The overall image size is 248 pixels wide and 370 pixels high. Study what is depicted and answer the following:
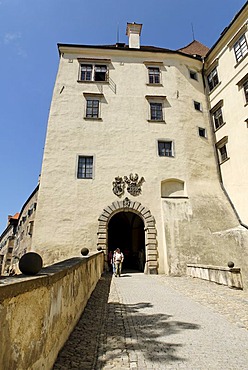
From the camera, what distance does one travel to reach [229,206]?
15.8 meters

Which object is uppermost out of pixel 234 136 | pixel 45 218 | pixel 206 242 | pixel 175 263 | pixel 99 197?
pixel 234 136

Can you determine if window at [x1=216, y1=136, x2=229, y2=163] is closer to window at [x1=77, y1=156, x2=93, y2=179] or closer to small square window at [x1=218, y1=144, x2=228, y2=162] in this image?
small square window at [x1=218, y1=144, x2=228, y2=162]

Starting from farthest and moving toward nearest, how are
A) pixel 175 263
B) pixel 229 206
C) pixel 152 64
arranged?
1. pixel 152 64
2. pixel 229 206
3. pixel 175 263

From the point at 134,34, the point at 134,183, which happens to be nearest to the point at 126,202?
the point at 134,183

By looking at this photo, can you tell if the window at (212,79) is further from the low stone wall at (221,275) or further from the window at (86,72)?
the low stone wall at (221,275)

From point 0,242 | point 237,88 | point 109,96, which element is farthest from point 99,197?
point 0,242

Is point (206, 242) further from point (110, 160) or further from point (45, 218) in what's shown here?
point (45, 218)

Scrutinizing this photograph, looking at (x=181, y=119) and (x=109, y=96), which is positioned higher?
(x=109, y=96)

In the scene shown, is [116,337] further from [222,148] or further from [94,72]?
[94,72]

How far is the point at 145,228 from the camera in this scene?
14766 mm

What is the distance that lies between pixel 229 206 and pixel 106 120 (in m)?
10.6

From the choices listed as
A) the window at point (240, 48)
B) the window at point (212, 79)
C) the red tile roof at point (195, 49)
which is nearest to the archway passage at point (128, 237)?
the window at point (212, 79)

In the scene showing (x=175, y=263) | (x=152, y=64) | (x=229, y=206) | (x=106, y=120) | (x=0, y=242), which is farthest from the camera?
(x=0, y=242)

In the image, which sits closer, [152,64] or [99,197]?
[99,197]
